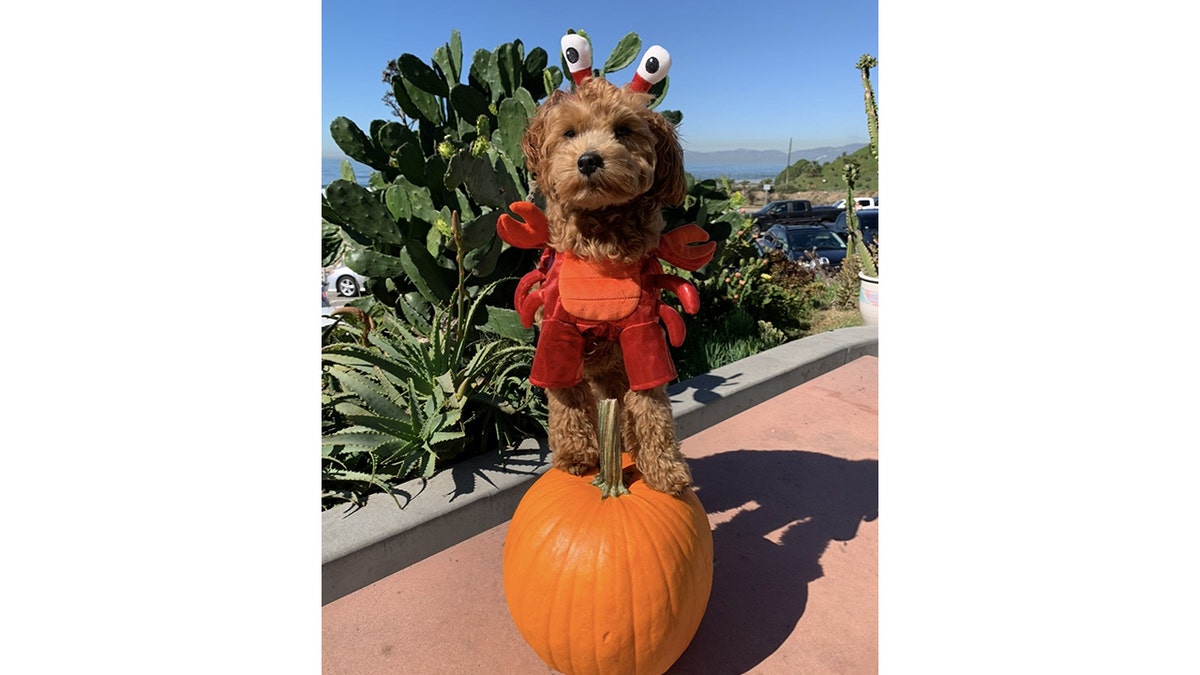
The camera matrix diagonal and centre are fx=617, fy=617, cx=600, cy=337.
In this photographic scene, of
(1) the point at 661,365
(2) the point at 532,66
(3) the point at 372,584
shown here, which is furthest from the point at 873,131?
(3) the point at 372,584

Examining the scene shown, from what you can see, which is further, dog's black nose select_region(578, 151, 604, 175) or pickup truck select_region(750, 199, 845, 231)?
pickup truck select_region(750, 199, 845, 231)

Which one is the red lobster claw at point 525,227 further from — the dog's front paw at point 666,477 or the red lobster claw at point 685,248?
the dog's front paw at point 666,477

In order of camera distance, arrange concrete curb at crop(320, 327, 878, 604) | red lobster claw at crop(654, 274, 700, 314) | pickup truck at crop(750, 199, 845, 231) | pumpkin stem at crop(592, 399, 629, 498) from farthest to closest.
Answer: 1. pickup truck at crop(750, 199, 845, 231)
2. concrete curb at crop(320, 327, 878, 604)
3. red lobster claw at crop(654, 274, 700, 314)
4. pumpkin stem at crop(592, 399, 629, 498)

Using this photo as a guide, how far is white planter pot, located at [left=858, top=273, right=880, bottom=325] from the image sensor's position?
5.27 metres

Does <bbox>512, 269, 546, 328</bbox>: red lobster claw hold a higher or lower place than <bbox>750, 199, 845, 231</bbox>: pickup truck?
lower

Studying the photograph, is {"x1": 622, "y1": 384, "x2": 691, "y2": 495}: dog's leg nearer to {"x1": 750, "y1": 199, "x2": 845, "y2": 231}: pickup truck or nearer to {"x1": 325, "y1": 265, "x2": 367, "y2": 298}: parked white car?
{"x1": 325, "y1": 265, "x2": 367, "y2": 298}: parked white car

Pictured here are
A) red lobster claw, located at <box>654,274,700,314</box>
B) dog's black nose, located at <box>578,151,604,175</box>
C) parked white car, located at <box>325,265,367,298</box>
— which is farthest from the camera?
parked white car, located at <box>325,265,367,298</box>

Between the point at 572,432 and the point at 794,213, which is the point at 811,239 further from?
the point at 572,432

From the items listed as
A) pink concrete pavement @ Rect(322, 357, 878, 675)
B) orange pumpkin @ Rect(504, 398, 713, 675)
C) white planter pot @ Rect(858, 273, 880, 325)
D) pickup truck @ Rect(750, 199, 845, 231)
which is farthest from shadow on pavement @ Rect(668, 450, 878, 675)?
pickup truck @ Rect(750, 199, 845, 231)

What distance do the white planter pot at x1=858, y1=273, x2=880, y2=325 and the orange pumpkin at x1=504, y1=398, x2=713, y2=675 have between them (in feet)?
14.0

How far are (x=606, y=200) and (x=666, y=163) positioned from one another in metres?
0.26

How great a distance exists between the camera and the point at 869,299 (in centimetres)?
535

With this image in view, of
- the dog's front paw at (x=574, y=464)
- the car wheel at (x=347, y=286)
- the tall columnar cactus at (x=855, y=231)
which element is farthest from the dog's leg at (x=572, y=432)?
the car wheel at (x=347, y=286)

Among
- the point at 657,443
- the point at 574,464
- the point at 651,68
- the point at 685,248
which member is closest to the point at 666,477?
the point at 657,443
